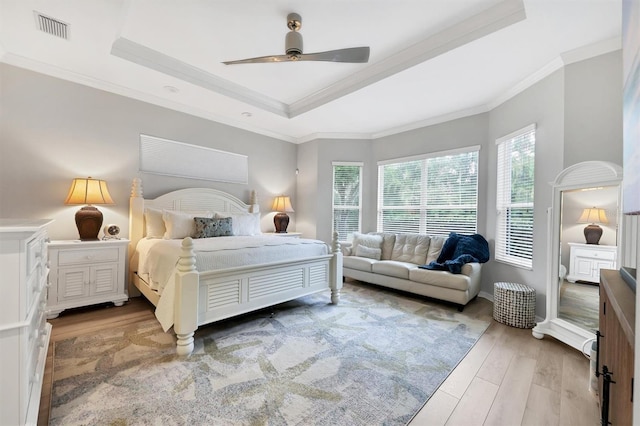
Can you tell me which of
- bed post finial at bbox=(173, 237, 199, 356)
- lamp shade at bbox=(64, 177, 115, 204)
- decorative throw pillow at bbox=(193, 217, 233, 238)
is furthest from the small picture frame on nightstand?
bed post finial at bbox=(173, 237, 199, 356)

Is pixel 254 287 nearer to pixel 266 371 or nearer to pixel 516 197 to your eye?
pixel 266 371

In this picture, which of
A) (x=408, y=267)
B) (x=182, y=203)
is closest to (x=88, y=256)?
(x=182, y=203)

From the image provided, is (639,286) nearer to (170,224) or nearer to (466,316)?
(466,316)

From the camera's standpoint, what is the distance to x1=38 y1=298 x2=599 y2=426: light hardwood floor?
1.53m

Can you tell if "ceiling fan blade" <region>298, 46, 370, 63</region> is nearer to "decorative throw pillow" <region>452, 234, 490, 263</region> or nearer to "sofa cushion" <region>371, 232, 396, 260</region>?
"decorative throw pillow" <region>452, 234, 490, 263</region>

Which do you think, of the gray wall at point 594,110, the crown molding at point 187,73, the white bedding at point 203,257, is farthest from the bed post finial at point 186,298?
the gray wall at point 594,110

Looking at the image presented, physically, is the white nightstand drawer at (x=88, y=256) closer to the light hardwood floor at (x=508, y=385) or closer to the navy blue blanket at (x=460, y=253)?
the light hardwood floor at (x=508, y=385)

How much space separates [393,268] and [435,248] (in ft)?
2.53

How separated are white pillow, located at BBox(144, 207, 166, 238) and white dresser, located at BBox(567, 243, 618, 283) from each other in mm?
4424

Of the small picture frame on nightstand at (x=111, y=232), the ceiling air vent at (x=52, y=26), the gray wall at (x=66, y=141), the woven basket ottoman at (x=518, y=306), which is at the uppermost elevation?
the ceiling air vent at (x=52, y=26)

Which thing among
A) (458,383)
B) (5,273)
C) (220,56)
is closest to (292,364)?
(458,383)

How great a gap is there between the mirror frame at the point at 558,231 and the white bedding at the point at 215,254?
2.38 meters

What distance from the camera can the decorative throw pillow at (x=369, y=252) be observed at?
432 cm

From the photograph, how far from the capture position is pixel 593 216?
219 centimetres
